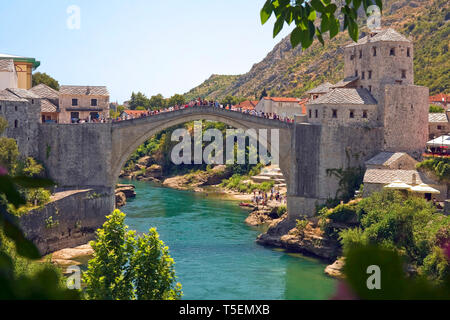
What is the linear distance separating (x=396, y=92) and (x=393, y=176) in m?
6.57

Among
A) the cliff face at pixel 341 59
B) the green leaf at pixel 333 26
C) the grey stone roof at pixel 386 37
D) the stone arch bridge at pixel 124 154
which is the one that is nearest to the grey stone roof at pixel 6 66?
the stone arch bridge at pixel 124 154

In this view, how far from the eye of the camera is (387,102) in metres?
37.7

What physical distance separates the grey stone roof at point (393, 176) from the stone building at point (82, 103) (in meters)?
19.1

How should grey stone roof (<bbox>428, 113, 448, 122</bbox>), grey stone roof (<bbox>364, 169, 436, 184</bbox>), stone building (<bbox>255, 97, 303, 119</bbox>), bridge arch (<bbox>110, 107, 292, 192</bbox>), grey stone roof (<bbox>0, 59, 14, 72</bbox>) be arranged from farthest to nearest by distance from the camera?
stone building (<bbox>255, 97, 303, 119</bbox>)
grey stone roof (<bbox>0, 59, 14, 72</bbox>)
grey stone roof (<bbox>428, 113, 448, 122</bbox>)
bridge arch (<bbox>110, 107, 292, 192</bbox>)
grey stone roof (<bbox>364, 169, 436, 184</bbox>)

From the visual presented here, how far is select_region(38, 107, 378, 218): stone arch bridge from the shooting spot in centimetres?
3769

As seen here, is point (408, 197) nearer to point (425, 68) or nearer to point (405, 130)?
point (405, 130)

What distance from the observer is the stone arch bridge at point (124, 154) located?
37.7 meters

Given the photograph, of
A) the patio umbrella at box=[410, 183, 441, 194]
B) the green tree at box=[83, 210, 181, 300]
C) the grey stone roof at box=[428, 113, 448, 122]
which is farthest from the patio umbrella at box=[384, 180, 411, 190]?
the green tree at box=[83, 210, 181, 300]

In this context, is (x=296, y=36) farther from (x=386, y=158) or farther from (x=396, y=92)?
(x=396, y=92)

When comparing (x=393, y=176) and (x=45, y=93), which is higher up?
(x=45, y=93)

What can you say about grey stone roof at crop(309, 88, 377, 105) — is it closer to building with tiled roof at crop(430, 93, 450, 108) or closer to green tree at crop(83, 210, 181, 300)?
green tree at crop(83, 210, 181, 300)

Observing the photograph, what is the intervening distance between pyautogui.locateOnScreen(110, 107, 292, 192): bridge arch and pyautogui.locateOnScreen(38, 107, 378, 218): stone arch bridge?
0.07 m

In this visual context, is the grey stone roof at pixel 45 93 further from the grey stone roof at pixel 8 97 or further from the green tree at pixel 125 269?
the green tree at pixel 125 269

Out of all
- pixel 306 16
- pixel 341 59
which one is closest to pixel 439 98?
pixel 341 59
